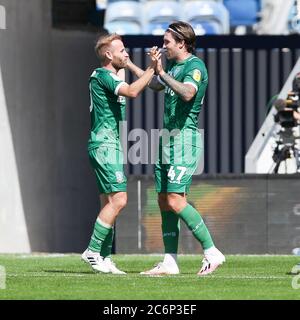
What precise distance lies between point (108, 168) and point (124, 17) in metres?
17.5

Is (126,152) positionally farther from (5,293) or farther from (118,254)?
(5,293)

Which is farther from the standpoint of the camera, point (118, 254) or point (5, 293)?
→ point (118, 254)

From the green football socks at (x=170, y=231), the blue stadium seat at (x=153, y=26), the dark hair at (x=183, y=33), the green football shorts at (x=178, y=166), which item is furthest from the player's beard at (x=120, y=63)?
the blue stadium seat at (x=153, y=26)

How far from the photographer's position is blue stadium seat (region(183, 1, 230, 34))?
26.9 metres

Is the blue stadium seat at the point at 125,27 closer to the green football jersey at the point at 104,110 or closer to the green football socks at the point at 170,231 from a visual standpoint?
the green football jersey at the point at 104,110

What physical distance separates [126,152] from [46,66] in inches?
81.1

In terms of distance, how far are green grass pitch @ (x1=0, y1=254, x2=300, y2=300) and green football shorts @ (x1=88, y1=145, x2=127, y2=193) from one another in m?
0.70

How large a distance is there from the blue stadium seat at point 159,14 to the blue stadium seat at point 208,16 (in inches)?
10.8

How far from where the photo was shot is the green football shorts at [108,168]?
11398 mm

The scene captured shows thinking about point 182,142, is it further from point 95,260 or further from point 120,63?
point 95,260

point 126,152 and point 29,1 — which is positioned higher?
point 29,1

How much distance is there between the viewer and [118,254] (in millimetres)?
16141
